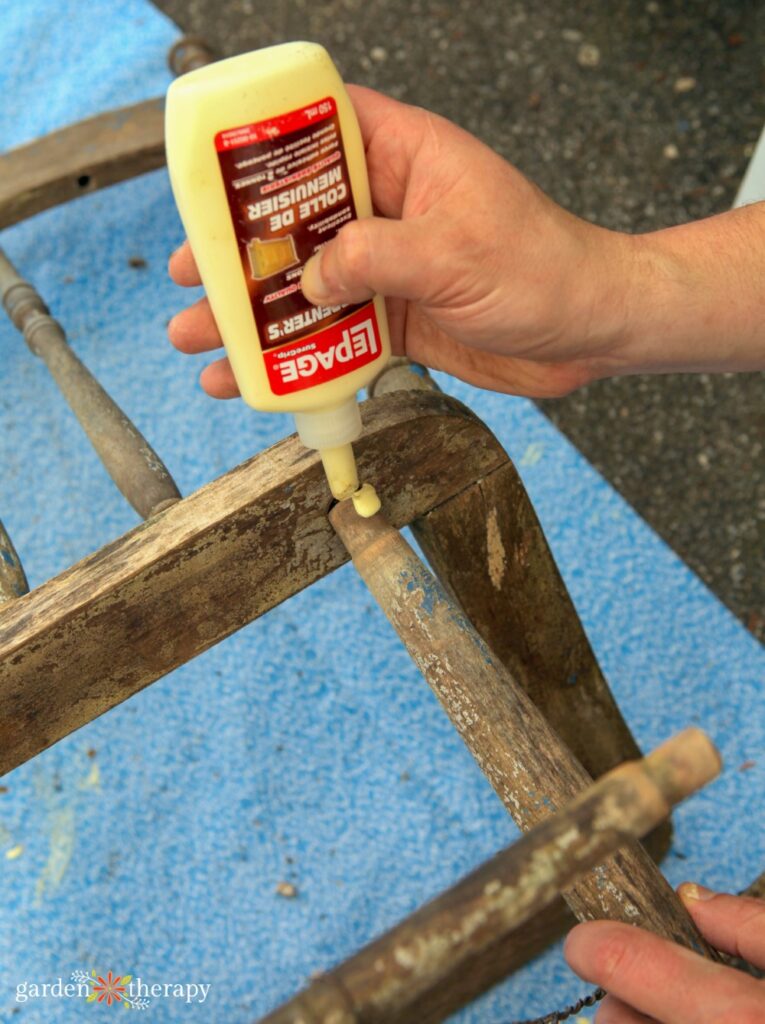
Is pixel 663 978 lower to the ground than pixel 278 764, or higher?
higher

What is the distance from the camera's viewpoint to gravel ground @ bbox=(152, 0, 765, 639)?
1.29 metres

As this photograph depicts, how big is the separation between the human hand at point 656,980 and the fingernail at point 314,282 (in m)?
0.35

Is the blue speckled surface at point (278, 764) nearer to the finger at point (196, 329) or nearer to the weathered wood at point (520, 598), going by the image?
the weathered wood at point (520, 598)

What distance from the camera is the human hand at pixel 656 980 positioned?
0.43 meters

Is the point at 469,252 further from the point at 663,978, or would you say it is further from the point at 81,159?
the point at 81,159

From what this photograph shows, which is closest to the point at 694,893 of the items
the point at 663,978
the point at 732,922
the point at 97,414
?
the point at 732,922

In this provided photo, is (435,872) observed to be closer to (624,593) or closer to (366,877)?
(366,877)

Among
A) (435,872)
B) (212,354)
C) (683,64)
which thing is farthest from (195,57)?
(435,872)

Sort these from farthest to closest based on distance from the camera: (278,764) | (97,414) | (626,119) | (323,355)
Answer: (626,119) < (278,764) < (97,414) < (323,355)

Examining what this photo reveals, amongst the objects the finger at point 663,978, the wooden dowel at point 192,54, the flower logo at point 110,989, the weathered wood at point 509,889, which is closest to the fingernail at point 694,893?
the finger at point 663,978

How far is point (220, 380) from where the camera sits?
2.28 ft

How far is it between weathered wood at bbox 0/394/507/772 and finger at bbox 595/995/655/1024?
31cm

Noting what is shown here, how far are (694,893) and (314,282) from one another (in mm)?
417

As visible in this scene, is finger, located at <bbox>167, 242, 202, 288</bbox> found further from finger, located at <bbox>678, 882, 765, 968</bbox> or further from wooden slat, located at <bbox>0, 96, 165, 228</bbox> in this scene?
wooden slat, located at <bbox>0, 96, 165, 228</bbox>
